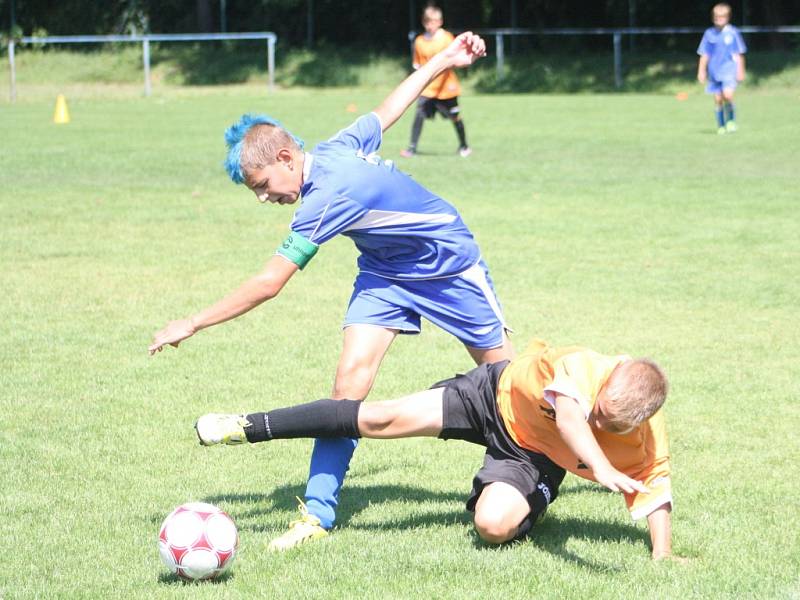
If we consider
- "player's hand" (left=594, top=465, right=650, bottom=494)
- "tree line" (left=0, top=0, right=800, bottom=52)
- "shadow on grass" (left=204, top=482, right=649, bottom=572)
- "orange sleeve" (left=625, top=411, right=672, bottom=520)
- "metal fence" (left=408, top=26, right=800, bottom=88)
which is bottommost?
"shadow on grass" (left=204, top=482, right=649, bottom=572)

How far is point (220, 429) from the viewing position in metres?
4.69

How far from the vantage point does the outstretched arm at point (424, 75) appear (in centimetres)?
550

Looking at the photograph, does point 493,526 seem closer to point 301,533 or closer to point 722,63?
point 301,533

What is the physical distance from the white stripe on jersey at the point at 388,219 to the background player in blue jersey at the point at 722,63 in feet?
55.3

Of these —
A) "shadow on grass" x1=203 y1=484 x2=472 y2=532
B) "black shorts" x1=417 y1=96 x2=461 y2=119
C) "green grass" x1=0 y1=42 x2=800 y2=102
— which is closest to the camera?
"shadow on grass" x1=203 y1=484 x2=472 y2=532

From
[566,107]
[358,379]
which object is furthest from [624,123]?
[358,379]

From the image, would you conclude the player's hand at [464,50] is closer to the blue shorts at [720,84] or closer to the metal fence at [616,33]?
the blue shorts at [720,84]

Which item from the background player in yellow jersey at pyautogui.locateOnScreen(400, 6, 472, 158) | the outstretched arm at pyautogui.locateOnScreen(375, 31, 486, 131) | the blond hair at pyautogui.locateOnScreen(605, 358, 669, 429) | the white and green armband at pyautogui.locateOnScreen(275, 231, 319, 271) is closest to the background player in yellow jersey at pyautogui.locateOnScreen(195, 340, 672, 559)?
the blond hair at pyautogui.locateOnScreen(605, 358, 669, 429)

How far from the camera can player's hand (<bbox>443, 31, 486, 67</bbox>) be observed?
5711 millimetres

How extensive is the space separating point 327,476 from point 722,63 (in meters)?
17.7

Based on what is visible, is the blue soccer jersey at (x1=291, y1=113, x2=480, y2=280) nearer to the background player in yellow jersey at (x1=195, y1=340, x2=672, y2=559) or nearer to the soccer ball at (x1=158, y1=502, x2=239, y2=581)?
the background player in yellow jersey at (x1=195, y1=340, x2=672, y2=559)

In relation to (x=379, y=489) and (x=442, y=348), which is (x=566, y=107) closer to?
(x=442, y=348)

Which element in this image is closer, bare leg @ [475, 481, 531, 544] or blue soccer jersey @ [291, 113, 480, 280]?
bare leg @ [475, 481, 531, 544]

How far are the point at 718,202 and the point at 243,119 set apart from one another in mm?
9721
